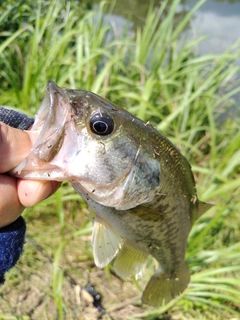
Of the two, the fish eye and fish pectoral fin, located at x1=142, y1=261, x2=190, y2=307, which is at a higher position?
the fish eye

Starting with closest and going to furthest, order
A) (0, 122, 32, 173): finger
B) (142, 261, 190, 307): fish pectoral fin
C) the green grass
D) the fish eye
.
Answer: (0, 122, 32, 173): finger → the fish eye → (142, 261, 190, 307): fish pectoral fin → the green grass

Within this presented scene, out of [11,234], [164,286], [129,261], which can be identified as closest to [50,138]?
[11,234]

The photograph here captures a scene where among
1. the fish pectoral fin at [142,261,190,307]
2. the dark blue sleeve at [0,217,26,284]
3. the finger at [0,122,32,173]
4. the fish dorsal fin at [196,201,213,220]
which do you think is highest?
the finger at [0,122,32,173]

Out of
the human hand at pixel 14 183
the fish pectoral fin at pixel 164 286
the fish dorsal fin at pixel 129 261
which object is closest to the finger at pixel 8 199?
the human hand at pixel 14 183

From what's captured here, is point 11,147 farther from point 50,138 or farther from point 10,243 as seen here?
point 10,243

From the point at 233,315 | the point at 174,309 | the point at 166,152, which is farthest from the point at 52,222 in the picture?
the point at 166,152

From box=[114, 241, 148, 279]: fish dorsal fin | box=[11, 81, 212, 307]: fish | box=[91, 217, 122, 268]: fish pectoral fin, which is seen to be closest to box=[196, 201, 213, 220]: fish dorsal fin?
box=[11, 81, 212, 307]: fish

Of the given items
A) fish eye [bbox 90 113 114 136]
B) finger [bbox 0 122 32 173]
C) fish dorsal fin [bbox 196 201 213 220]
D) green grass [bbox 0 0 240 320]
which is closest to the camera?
finger [bbox 0 122 32 173]

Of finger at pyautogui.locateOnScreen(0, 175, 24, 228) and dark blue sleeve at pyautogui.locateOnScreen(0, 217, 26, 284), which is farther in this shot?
dark blue sleeve at pyautogui.locateOnScreen(0, 217, 26, 284)

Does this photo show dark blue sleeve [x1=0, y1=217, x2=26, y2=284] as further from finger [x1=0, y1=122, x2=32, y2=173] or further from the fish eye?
the fish eye
